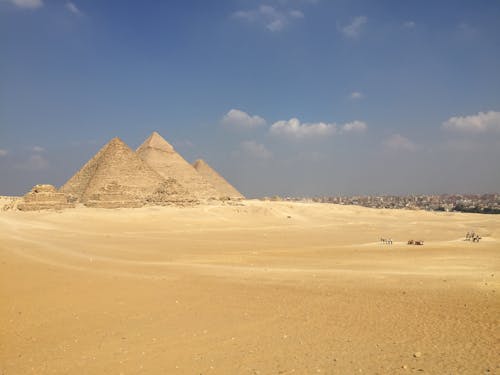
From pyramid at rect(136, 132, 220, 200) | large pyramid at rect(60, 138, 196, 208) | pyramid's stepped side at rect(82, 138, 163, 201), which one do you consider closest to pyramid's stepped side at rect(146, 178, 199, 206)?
large pyramid at rect(60, 138, 196, 208)

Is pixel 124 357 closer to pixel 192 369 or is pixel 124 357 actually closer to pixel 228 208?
pixel 192 369

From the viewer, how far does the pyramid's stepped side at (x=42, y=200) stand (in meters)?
34.5

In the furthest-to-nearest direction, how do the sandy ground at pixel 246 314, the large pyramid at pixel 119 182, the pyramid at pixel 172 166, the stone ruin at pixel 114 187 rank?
the pyramid at pixel 172 166 → the large pyramid at pixel 119 182 → the stone ruin at pixel 114 187 → the sandy ground at pixel 246 314

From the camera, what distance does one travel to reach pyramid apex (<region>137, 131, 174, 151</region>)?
60438 mm

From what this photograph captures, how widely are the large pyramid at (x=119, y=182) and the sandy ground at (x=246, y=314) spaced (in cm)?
2345

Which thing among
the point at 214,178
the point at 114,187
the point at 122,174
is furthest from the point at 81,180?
the point at 214,178

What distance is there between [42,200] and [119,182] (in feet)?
29.6

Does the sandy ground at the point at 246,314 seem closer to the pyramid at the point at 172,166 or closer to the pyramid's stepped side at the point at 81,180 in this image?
the pyramid's stepped side at the point at 81,180

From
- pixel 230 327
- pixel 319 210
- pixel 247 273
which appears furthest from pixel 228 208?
pixel 230 327

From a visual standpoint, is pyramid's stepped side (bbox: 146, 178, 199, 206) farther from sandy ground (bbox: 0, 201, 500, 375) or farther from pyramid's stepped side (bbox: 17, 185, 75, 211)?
sandy ground (bbox: 0, 201, 500, 375)

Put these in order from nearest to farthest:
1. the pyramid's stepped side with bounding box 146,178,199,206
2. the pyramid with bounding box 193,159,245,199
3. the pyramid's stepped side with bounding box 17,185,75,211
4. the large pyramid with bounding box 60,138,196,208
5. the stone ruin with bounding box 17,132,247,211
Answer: the pyramid's stepped side with bounding box 17,185,75,211 < the stone ruin with bounding box 17,132,247,211 < the large pyramid with bounding box 60,138,196,208 < the pyramid's stepped side with bounding box 146,178,199,206 < the pyramid with bounding box 193,159,245,199

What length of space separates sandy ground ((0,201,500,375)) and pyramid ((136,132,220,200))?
42.6m

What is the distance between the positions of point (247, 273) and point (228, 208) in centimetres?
3015

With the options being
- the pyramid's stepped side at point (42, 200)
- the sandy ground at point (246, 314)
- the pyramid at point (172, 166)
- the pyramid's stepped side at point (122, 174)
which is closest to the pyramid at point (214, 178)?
the pyramid at point (172, 166)
